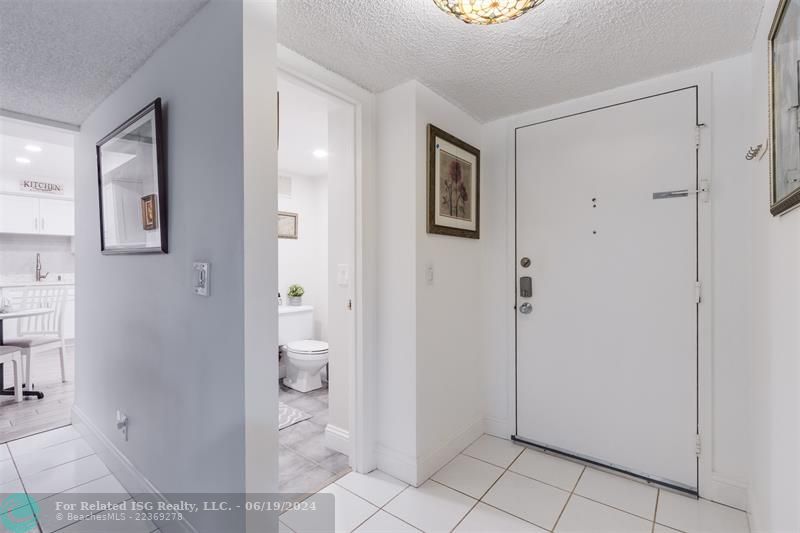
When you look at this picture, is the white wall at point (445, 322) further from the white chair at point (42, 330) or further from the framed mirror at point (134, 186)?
the white chair at point (42, 330)

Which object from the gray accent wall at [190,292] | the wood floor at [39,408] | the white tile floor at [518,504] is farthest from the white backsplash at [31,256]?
the white tile floor at [518,504]

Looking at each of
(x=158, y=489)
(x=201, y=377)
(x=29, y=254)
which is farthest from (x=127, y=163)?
(x=29, y=254)

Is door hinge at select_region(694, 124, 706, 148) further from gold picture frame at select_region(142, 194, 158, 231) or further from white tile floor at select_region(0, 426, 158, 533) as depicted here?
white tile floor at select_region(0, 426, 158, 533)

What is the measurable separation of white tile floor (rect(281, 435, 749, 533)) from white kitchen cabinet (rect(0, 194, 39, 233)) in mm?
5462

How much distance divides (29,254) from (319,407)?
16.3 ft

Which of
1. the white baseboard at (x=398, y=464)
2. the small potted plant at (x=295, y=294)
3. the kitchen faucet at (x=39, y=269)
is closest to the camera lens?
the white baseboard at (x=398, y=464)

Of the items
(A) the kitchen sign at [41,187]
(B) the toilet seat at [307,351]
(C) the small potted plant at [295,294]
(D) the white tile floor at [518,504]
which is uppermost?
(A) the kitchen sign at [41,187]

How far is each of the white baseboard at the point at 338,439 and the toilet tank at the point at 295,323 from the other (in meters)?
1.34

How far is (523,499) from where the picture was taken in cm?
184

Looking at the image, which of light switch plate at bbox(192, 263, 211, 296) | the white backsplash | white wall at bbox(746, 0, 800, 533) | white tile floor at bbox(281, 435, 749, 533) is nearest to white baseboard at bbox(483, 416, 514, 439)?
white tile floor at bbox(281, 435, 749, 533)

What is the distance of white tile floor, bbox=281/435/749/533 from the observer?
5.37ft

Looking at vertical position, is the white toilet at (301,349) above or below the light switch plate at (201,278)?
below

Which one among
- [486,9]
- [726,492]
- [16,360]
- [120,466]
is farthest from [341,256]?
[16,360]

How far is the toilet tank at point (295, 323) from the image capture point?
3.50 metres
